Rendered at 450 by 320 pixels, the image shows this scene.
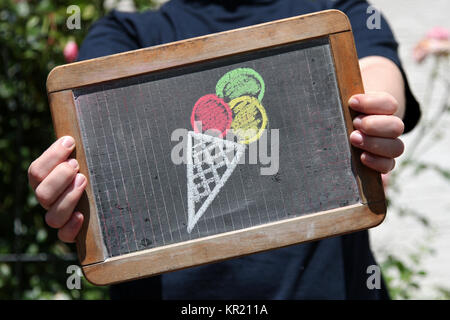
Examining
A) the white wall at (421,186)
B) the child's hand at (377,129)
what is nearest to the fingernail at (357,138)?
the child's hand at (377,129)

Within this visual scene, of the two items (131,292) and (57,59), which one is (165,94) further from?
(57,59)

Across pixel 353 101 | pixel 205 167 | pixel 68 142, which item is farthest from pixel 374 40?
pixel 68 142

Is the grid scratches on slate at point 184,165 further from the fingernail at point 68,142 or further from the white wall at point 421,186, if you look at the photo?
the white wall at point 421,186

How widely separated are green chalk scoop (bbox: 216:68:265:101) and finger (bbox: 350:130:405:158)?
0.69 feet

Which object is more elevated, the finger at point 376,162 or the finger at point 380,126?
the finger at point 380,126

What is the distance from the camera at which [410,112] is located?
118 centimetres

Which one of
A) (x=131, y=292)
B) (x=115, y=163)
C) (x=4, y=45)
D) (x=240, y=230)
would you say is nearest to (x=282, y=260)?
(x=240, y=230)

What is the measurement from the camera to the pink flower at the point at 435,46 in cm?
186

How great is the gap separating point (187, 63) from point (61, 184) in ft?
1.11

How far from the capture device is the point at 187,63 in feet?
2.83

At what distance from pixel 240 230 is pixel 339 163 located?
0.81 feet

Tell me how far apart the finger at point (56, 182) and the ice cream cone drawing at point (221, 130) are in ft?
0.75

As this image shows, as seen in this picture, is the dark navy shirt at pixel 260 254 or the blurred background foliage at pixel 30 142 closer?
the dark navy shirt at pixel 260 254

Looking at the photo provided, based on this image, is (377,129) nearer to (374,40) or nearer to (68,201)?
(374,40)
